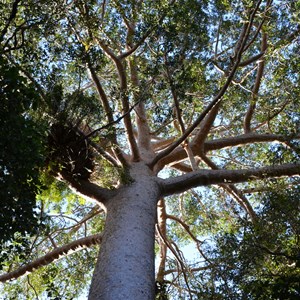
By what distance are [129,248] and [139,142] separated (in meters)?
3.25

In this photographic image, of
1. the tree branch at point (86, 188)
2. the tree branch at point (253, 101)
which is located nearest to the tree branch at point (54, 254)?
the tree branch at point (86, 188)

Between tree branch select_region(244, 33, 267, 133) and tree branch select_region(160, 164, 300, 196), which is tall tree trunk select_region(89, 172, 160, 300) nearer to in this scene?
tree branch select_region(160, 164, 300, 196)

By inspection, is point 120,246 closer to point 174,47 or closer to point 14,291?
point 174,47

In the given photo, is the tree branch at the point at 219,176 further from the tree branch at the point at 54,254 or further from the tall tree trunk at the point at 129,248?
the tree branch at the point at 54,254

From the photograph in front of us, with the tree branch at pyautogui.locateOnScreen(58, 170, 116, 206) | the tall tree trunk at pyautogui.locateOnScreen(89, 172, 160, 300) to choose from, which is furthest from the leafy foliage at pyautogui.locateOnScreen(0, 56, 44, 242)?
the tree branch at pyautogui.locateOnScreen(58, 170, 116, 206)

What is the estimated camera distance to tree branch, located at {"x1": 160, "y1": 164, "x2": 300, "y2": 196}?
562 cm

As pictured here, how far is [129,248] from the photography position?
408cm

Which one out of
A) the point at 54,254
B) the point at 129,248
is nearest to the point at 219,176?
the point at 129,248

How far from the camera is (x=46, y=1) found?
553 centimetres

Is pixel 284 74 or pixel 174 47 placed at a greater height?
pixel 284 74

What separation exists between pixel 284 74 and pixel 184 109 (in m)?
1.65

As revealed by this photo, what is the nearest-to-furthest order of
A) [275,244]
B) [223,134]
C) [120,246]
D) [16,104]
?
[16,104], [120,246], [275,244], [223,134]

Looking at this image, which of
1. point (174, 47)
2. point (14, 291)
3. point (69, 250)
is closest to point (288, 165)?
point (174, 47)

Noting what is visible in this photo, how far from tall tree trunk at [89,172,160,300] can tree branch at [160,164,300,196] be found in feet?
0.96
